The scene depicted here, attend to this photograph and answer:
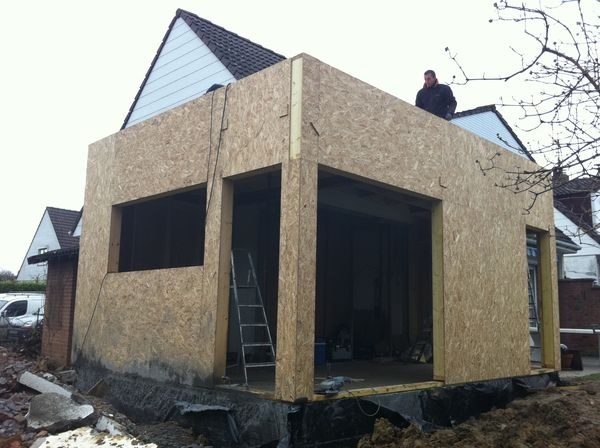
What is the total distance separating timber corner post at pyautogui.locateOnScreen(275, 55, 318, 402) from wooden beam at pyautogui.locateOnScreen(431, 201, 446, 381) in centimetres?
268

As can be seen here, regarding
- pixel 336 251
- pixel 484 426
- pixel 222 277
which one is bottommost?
pixel 484 426

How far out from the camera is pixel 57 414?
7.22 meters

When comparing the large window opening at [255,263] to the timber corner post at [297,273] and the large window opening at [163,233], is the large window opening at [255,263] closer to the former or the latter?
the large window opening at [163,233]

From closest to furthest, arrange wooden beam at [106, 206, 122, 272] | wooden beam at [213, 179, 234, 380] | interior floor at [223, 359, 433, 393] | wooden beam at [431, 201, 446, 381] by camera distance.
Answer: wooden beam at [213, 179, 234, 380] → interior floor at [223, 359, 433, 393] → wooden beam at [431, 201, 446, 381] → wooden beam at [106, 206, 122, 272]

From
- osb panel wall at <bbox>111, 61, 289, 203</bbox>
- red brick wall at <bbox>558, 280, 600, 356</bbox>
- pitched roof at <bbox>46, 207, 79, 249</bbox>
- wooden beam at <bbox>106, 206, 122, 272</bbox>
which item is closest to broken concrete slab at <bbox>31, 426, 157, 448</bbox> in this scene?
wooden beam at <bbox>106, 206, 122, 272</bbox>

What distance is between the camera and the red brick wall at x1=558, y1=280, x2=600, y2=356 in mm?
17844

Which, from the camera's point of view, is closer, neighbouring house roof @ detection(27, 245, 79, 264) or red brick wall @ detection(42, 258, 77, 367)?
red brick wall @ detection(42, 258, 77, 367)

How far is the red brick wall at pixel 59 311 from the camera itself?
1095 cm

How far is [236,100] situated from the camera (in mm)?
7391

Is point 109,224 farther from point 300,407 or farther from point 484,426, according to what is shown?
point 484,426

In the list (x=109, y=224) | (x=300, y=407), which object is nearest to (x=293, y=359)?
(x=300, y=407)

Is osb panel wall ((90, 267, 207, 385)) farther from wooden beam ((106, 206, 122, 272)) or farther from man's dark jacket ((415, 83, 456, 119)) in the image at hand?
man's dark jacket ((415, 83, 456, 119))

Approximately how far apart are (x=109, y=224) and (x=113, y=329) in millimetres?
1692

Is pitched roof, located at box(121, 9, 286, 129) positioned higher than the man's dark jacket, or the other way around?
pitched roof, located at box(121, 9, 286, 129)
